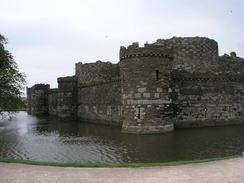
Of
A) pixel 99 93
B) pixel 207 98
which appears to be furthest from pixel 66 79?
pixel 207 98

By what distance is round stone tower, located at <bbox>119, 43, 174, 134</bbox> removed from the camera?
926 inches

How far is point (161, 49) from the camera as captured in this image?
2442cm

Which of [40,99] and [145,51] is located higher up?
[145,51]

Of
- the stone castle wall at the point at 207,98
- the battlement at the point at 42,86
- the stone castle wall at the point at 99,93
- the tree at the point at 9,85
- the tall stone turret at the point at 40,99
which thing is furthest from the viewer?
the battlement at the point at 42,86

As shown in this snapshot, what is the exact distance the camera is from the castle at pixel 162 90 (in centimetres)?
2383

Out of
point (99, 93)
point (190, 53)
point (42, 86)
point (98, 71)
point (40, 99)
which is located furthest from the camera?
point (42, 86)

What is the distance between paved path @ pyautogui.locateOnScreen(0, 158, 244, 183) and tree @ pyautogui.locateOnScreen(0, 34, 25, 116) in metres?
11.5

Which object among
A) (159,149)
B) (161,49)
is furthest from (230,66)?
(159,149)

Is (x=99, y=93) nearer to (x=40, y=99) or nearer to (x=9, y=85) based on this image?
(x=9, y=85)

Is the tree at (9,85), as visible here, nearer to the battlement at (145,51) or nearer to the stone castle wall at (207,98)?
the battlement at (145,51)

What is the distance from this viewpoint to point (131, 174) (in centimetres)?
1010

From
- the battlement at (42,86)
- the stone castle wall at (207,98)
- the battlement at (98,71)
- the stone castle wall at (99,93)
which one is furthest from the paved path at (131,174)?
the battlement at (42,86)

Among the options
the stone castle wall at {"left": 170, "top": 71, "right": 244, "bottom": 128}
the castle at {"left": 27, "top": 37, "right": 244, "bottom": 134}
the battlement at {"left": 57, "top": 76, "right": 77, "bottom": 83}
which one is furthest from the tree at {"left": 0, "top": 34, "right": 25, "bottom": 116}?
the battlement at {"left": 57, "top": 76, "right": 77, "bottom": 83}

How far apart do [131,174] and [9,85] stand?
14797 mm
